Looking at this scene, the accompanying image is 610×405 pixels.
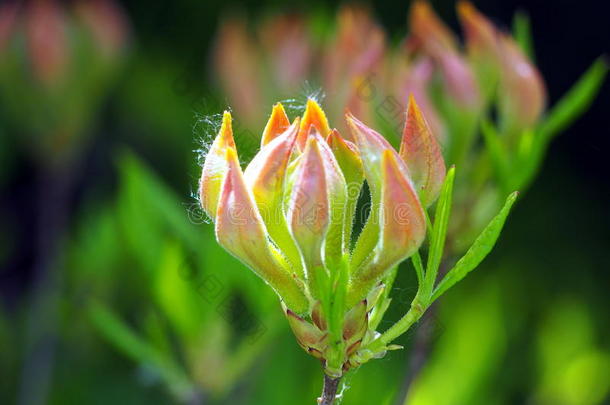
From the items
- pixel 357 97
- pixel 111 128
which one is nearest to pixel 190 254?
pixel 357 97

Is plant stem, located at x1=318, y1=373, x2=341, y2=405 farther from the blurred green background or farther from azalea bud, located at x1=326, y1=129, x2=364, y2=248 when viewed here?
the blurred green background

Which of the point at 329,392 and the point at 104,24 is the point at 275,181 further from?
the point at 104,24

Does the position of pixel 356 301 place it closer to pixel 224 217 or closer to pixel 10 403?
pixel 224 217

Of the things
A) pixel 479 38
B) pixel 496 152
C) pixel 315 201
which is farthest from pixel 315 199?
pixel 479 38

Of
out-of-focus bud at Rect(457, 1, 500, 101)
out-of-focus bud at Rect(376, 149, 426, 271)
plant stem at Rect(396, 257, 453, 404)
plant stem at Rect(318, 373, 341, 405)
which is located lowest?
plant stem at Rect(396, 257, 453, 404)

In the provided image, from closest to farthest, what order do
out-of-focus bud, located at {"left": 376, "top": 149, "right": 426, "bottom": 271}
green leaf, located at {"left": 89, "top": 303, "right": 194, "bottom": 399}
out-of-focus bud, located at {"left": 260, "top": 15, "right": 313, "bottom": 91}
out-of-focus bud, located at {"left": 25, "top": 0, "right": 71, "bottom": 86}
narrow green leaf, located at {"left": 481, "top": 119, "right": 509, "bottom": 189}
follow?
out-of-focus bud, located at {"left": 376, "top": 149, "right": 426, "bottom": 271} < narrow green leaf, located at {"left": 481, "top": 119, "right": 509, "bottom": 189} < green leaf, located at {"left": 89, "top": 303, "right": 194, "bottom": 399} < out-of-focus bud, located at {"left": 260, "top": 15, "right": 313, "bottom": 91} < out-of-focus bud, located at {"left": 25, "top": 0, "right": 71, "bottom": 86}

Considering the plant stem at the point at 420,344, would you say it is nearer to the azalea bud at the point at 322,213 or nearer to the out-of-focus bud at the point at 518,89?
the out-of-focus bud at the point at 518,89

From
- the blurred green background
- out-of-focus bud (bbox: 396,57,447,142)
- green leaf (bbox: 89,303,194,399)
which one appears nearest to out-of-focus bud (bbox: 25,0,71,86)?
the blurred green background
